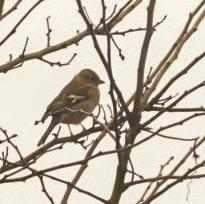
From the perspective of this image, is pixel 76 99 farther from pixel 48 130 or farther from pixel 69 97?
pixel 48 130

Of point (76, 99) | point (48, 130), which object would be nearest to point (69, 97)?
point (76, 99)

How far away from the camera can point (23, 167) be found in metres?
3.34

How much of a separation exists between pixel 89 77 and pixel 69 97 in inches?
37.9

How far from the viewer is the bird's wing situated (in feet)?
26.2

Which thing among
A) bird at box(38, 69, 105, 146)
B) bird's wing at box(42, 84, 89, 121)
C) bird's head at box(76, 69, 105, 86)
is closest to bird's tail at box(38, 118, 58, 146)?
bird at box(38, 69, 105, 146)

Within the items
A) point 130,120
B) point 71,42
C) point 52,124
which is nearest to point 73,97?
point 52,124

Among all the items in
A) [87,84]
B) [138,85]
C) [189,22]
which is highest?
[87,84]

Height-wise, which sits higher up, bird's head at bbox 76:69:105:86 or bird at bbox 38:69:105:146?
bird's head at bbox 76:69:105:86

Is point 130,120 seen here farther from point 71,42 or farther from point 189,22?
point 71,42

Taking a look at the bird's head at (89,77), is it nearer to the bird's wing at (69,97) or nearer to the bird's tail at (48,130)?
the bird's wing at (69,97)

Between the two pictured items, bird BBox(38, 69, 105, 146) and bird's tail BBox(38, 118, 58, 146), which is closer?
bird's tail BBox(38, 118, 58, 146)

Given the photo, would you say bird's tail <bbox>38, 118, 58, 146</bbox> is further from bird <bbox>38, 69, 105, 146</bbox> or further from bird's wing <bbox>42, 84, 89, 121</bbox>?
bird's wing <bbox>42, 84, 89, 121</bbox>

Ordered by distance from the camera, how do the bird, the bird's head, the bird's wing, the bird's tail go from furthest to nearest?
the bird's head, the bird's wing, the bird, the bird's tail

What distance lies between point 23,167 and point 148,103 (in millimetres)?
774
